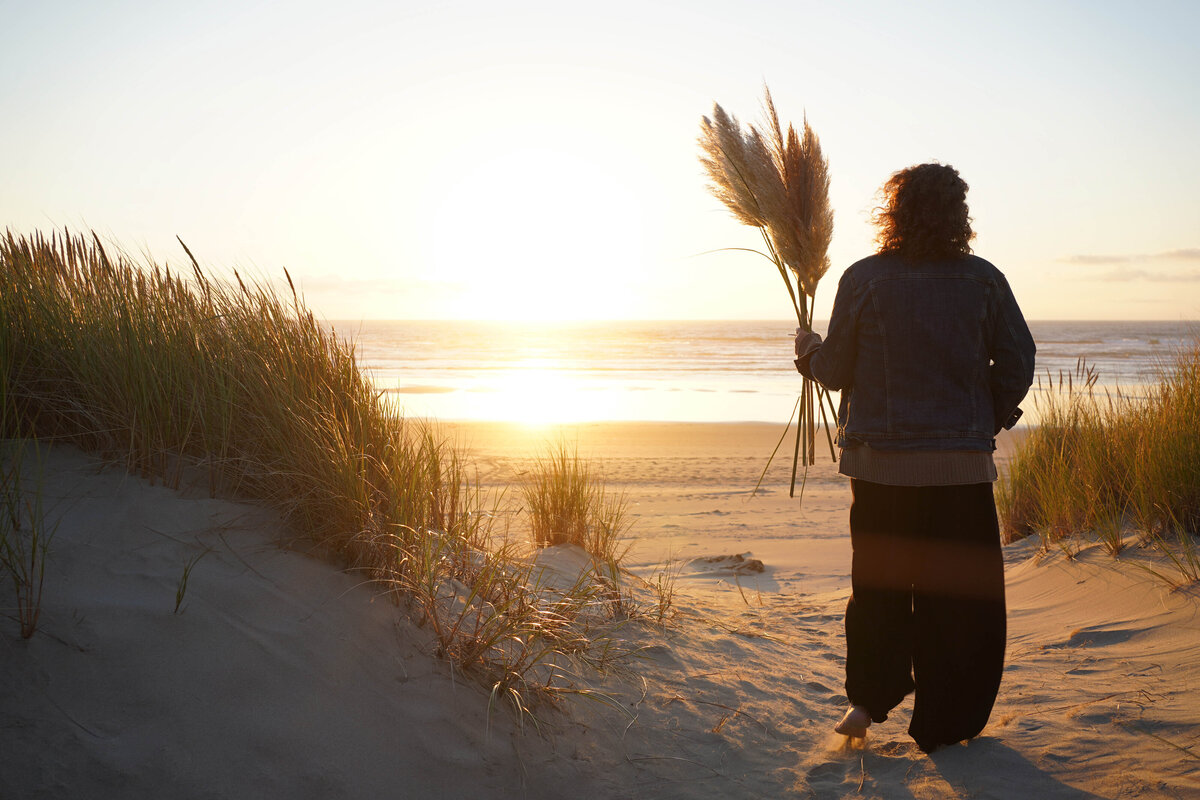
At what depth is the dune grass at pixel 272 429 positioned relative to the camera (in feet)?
9.77

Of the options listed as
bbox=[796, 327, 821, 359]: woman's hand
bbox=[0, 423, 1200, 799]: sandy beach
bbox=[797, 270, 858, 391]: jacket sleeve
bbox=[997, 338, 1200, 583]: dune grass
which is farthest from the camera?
bbox=[997, 338, 1200, 583]: dune grass

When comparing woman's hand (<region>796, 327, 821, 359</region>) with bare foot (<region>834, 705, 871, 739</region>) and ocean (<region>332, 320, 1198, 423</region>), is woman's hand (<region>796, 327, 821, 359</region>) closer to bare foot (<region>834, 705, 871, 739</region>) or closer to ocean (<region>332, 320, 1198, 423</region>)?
bare foot (<region>834, 705, 871, 739</region>)

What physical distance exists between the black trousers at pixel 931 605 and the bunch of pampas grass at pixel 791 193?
2.66 feet

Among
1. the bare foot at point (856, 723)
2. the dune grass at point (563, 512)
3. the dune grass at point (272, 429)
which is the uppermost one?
the dune grass at point (272, 429)

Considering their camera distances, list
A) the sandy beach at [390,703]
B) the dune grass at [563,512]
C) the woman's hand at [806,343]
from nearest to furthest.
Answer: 1. the sandy beach at [390,703]
2. the woman's hand at [806,343]
3. the dune grass at [563,512]

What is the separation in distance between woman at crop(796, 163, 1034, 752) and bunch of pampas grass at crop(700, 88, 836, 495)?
0.73 metres

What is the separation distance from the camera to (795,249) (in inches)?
143

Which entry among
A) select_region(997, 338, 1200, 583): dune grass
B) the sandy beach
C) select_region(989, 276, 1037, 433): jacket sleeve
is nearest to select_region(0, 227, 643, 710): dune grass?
the sandy beach

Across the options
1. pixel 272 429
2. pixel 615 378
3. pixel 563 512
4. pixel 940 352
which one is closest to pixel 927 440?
pixel 940 352

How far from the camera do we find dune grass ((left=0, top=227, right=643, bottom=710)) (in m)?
2.98

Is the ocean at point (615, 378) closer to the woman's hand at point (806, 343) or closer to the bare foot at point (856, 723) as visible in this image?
the woman's hand at point (806, 343)

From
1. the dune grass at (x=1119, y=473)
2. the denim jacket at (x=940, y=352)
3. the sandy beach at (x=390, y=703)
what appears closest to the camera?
the sandy beach at (x=390, y=703)

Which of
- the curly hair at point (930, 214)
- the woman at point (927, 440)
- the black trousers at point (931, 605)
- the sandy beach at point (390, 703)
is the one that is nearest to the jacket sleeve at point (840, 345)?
the woman at point (927, 440)

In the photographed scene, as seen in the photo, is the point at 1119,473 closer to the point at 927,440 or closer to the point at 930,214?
the point at 927,440
